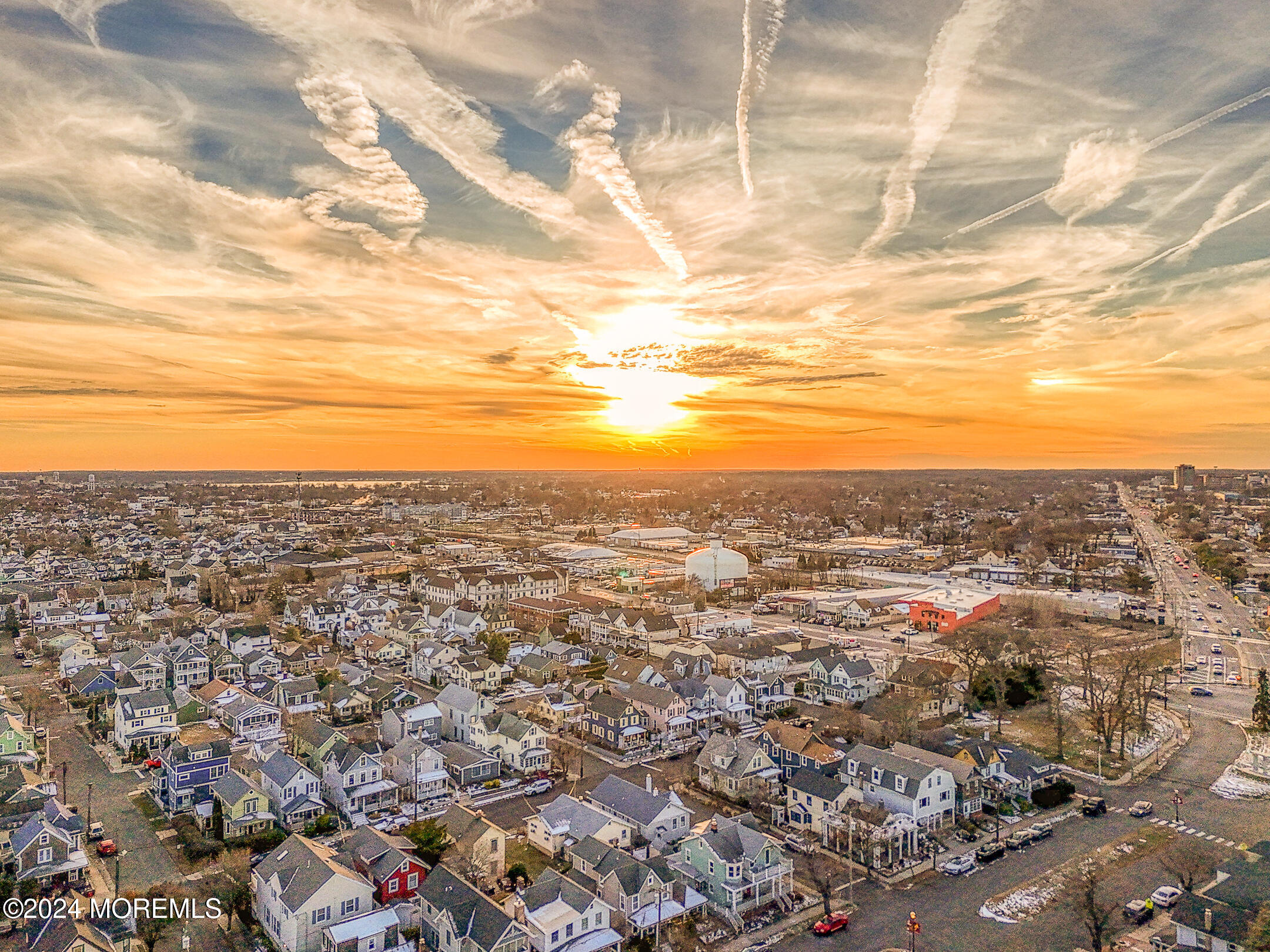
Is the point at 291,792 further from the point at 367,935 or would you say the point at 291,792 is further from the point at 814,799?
the point at 814,799

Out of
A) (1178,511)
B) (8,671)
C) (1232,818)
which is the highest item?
(1178,511)

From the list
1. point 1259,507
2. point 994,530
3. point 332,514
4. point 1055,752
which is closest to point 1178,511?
point 1259,507

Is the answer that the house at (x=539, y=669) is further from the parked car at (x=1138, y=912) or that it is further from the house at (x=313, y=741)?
the parked car at (x=1138, y=912)

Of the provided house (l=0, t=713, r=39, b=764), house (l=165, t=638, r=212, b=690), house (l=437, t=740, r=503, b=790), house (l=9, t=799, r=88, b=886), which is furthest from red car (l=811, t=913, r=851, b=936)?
house (l=165, t=638, r=212, b=690)

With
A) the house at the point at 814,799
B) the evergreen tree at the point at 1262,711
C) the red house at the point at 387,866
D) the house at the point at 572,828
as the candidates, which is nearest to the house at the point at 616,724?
the house at the point at 572,828

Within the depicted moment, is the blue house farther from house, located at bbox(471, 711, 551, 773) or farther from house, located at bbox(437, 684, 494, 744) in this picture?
house, located at bbox(471, 711, 551, 773)

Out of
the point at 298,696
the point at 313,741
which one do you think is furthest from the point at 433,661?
the point at 313,741

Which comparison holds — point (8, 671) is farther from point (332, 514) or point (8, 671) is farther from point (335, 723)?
point (332, 514)
